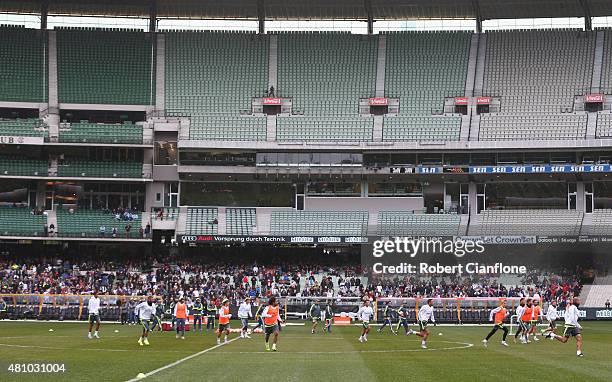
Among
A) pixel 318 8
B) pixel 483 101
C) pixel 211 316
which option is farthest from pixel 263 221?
pixel 211 316

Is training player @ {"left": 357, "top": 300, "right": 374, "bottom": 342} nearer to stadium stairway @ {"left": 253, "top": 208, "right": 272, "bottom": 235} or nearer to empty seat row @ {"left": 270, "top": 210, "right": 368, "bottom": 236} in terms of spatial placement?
empty seat row @ {"left": 270, "top": 210, "right": 368, "bottom": 236}

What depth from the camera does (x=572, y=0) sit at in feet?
223

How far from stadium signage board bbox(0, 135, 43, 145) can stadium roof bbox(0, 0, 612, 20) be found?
40.3 ft

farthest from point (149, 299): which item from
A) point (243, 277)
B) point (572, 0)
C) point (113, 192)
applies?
point (572, 0)

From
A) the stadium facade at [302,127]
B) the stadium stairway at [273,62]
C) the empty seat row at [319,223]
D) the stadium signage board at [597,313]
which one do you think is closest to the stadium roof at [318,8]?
the stadium facade at [302,127]

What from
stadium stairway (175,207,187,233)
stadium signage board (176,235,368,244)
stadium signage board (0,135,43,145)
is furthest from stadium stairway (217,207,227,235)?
stadium signage board (0,135,43,145)

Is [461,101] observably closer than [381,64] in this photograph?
Yes

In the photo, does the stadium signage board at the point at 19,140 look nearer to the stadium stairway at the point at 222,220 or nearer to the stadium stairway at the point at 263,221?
the stadium stairway at the point at 222,220

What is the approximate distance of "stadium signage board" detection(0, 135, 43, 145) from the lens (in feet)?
208

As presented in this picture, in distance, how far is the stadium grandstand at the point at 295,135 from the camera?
64.6 meters

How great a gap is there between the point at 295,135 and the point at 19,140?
66.7 feet

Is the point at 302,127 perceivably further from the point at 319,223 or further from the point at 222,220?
the point at 222,220

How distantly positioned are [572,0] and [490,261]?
74.8 feet

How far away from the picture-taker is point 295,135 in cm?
6694
